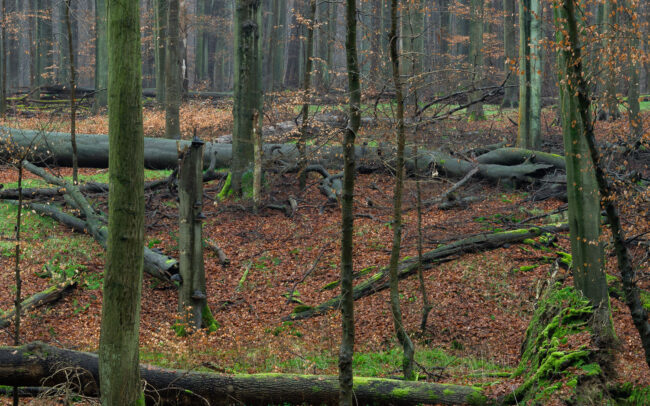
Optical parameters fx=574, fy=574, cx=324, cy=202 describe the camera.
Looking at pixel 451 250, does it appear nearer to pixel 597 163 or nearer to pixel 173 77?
pixel 597 163

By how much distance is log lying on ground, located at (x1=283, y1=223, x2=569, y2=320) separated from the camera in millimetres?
11570

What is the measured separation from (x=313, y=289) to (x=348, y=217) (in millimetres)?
6465

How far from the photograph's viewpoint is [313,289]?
12.3 metres

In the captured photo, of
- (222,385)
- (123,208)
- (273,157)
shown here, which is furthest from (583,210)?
(273,157)

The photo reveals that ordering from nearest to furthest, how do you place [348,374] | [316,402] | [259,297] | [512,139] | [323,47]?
[348,374], [316,402], [259,297], [512,139], [323,47]

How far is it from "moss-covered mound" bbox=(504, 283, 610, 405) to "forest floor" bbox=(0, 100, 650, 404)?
1.28 feet

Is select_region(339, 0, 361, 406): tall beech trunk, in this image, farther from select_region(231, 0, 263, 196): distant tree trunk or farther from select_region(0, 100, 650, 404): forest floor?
select_region(231, 0, 263, 196): distant tree trunk

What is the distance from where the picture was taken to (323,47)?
107 ft

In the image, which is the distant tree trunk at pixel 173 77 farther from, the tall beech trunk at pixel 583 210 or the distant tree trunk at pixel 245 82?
the tall beech trunk at pixel 583 210

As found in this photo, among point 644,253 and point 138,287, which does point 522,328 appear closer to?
point 644,253

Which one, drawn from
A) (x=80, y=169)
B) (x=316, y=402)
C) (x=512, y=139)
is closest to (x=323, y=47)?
(x=512, y=139)

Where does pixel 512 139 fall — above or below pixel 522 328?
above

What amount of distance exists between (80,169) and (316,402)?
14.3 m

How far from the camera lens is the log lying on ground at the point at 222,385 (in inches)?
250
